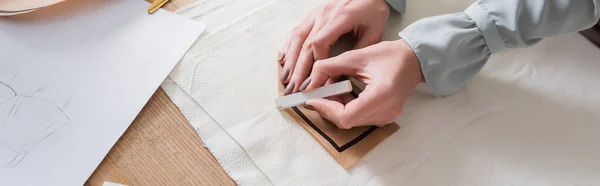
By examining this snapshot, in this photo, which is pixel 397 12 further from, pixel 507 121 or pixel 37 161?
pixel 37 161

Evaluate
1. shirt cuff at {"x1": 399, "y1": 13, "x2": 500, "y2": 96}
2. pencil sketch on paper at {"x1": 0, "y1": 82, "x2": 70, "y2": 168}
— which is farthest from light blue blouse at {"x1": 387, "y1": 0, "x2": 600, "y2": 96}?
pencil sketch on paper at {"x1": 0, "y1": 82, "x2": 70, "y2": 168}

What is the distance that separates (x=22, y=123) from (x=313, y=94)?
1.09ft

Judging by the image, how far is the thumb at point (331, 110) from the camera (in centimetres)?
49

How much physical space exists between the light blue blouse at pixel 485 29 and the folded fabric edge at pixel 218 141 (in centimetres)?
23

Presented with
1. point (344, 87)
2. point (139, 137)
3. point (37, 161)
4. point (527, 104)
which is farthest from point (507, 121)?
point (37, 161)

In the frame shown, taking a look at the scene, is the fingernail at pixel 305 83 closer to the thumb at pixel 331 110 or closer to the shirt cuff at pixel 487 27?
the thumb at pixel 331 110

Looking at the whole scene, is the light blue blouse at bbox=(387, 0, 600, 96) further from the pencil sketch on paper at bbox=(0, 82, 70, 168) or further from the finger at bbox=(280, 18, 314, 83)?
the pencil sketch on paper at bbox=(0, 82, 70, 168)

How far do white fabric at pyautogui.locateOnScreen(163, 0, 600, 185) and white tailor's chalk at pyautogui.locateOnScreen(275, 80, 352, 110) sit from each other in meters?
0.02

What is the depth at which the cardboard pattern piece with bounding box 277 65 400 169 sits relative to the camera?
498mm

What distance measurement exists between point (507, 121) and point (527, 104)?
0.13 ft

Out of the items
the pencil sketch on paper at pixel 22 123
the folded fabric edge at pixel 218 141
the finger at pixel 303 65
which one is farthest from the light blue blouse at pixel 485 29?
the pencil sketch on paper at pixel 22 123

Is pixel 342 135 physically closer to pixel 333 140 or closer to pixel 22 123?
pixel 333 140

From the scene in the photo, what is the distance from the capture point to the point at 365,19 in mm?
568

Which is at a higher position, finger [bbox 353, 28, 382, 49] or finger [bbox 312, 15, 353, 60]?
finger [bbox 312, 15, 353, 60]
